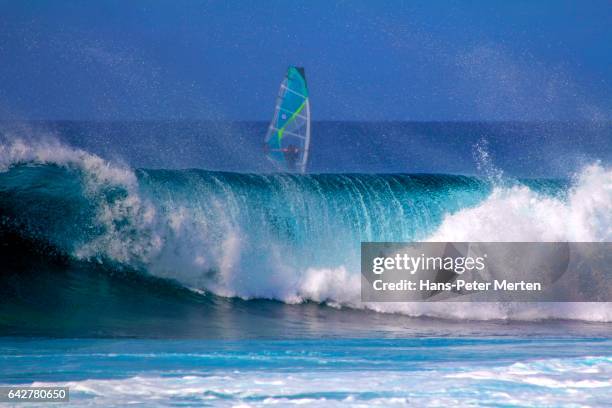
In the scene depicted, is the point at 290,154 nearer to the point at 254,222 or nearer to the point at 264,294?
the point at 254,222

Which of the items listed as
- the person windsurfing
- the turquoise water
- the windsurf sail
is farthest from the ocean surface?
the person windsurfing

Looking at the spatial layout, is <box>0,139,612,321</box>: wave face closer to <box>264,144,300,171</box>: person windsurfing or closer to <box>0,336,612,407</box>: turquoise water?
<box>0,336,612,407</box>: turquoise water

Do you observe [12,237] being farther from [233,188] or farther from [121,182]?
[233,188]

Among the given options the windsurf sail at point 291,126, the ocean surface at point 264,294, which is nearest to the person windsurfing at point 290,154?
the windsurf sail at point 291,126

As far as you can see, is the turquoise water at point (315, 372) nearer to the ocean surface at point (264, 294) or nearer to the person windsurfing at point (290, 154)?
the ocean surface at point (264, 294)

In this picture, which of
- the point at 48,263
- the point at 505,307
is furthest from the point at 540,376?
the point at 48,263

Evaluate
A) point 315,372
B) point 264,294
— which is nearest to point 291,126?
point 264,294
